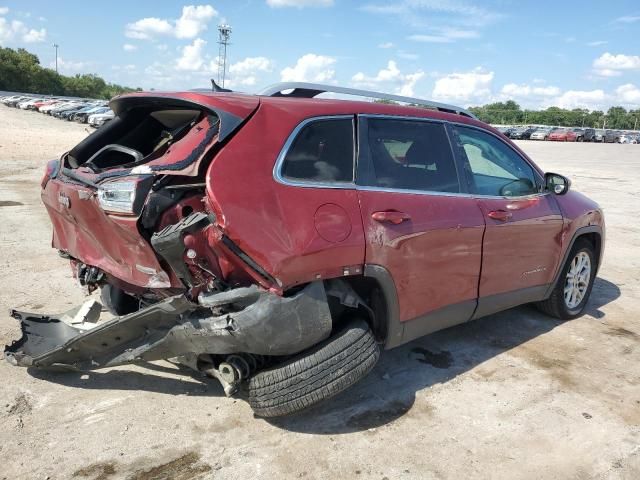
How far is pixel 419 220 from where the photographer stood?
3533 mm

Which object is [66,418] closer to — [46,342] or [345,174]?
[46,342]

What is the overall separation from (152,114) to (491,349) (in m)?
3.19

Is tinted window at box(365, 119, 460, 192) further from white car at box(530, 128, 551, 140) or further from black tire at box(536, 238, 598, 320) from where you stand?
white car at box(530, 128, 551, 140)

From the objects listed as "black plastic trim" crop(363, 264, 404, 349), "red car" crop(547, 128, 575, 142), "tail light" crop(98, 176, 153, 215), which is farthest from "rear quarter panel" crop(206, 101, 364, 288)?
"red car" crop(547, 128, 575, 142)

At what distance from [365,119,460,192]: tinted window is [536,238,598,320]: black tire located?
1834 mm

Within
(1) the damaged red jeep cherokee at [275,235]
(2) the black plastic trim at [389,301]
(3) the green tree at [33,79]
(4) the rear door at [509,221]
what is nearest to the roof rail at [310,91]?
(1) the damaged red jeep cherokee at [275,235]

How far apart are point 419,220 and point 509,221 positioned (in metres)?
1.05

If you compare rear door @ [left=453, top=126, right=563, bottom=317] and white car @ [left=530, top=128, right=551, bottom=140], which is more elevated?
white car @ [left=530, top=128, right=551, bottom=140]

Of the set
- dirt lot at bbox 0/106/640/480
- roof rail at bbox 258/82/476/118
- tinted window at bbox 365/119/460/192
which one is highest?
roof rail at bbox 258/82/476/118

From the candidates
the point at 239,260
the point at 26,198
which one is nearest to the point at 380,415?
the point at 239,260

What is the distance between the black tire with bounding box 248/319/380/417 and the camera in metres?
3.11

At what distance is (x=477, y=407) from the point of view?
3.64 metres

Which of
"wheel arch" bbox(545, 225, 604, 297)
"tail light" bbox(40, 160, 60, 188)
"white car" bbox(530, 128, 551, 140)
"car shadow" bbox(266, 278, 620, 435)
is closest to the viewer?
"car shadow" bbox(266, 278, 620, 435)

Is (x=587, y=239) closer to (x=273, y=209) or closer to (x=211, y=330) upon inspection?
(x=273, y=209)
